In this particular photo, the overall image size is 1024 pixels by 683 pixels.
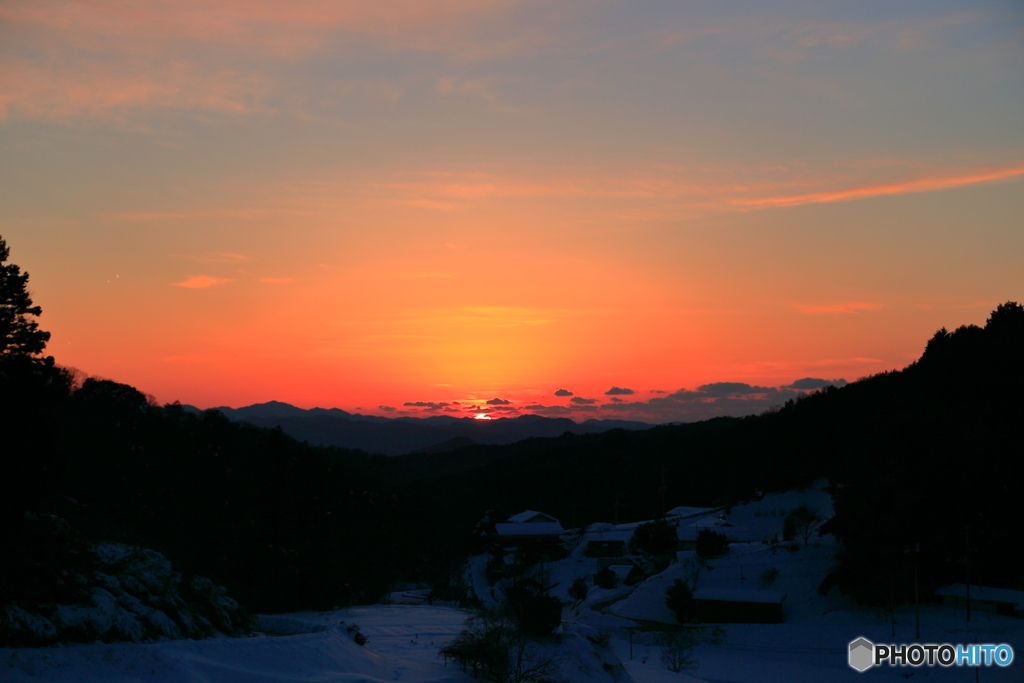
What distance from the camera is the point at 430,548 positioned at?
76.1 m

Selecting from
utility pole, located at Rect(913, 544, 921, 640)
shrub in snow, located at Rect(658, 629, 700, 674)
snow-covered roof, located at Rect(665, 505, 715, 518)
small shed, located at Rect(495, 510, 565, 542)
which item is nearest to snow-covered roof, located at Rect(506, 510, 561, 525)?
small shed, located at Rect(495, 510, 565, 542)

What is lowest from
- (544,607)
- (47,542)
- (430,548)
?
(430,548)

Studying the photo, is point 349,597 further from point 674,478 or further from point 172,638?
point 674,478

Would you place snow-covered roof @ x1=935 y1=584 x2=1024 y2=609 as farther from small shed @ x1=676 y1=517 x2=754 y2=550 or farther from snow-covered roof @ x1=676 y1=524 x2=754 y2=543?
snow-covered roof @ x1=676 y1=524 x2=754 y2=543

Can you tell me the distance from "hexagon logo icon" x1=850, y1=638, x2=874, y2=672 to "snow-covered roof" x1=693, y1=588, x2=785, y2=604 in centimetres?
757

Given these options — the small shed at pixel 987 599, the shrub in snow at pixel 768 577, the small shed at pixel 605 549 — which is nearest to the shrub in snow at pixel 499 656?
the small shed at pixel 987 599

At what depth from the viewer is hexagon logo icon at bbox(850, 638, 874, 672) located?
36400mm

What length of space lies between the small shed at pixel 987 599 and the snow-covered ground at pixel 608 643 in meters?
0.72

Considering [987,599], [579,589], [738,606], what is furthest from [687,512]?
[987,599]

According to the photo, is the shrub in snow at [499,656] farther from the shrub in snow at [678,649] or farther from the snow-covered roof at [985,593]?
the snow-covered roof at [985,593]

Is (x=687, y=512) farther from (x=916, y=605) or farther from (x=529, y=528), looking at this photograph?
(x=916, y=605)

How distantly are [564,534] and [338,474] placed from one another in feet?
83.1

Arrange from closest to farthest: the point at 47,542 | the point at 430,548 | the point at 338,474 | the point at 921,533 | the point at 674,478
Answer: the point at 47,542 < the point at 921,533 < the point at 430,548 < the point at 338,474 < the point at 674,478

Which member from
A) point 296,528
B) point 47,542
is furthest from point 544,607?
point 296,528
